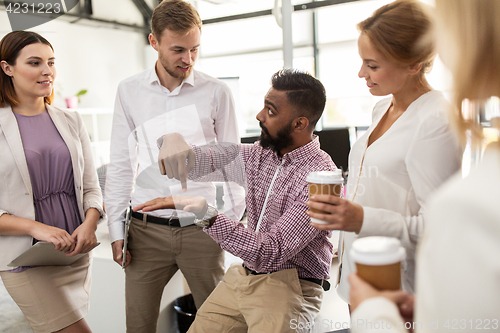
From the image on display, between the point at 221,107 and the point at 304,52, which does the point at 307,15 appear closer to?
the point at 304,52

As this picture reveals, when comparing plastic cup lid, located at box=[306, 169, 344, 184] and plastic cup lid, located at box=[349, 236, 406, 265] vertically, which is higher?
plastic cup lid, located at box=[306, 169, 344, 184]

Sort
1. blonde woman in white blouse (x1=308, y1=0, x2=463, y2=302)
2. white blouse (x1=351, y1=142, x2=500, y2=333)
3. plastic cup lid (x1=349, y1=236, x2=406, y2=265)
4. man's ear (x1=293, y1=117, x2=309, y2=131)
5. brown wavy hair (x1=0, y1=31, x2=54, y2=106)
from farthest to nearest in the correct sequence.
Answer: brown wavy hair (x1=0, y1=31, x2=54, y2=106), man's ear (x1=293, y1=117, x2=309, y2=131), blonde woman in white blouse (x1=308, y1=0, x2=463, y2=302), plastic cup lid (x1=349, y1=236, x2=406, y2=265), white blouse (x1=351, y1=142, x2=500, y2=333)

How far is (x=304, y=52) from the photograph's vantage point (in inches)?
274

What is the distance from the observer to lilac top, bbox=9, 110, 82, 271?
169 cm

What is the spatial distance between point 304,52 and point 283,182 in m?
5.94

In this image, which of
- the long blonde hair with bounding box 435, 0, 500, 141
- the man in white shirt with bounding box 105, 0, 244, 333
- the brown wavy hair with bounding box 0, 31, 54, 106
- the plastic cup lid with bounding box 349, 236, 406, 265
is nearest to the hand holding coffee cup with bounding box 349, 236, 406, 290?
the plastic cup lid with bounding box 349, 236, 406, 265

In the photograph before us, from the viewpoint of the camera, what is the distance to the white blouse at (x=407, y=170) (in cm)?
105

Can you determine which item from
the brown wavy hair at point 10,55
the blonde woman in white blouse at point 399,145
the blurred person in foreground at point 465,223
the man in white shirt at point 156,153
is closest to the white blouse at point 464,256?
the blurred person in foreground at point 465,223

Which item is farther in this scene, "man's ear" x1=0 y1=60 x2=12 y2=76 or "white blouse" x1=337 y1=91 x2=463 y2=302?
"man's ear" x1=0 y1=60 x2=12 y2=76

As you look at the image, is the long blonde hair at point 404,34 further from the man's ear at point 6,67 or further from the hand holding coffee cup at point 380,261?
the man's ear at point 6,67

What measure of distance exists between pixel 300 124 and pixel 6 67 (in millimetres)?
1358

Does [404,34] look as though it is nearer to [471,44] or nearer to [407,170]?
[407,170]

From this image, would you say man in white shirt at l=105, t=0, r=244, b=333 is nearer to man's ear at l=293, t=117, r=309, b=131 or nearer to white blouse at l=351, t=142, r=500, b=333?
man's ear at l=293, t=117, r=309, b=131

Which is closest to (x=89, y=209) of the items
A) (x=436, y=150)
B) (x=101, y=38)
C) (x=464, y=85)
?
(x=436, y=150)
